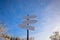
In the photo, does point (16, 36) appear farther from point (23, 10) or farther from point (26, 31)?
point (23, 10)

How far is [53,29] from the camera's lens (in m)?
2.06

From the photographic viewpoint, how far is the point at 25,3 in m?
2.12

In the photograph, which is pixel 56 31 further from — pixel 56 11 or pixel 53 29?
pixel 56 11

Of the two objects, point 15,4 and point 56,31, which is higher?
point 15,4

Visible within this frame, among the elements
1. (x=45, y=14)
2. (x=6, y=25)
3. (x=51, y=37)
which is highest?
(x=45, y=14)

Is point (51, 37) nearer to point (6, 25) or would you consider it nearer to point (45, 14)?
point (45, 14)

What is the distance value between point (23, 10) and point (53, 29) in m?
0.46

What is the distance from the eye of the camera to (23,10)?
2.12m

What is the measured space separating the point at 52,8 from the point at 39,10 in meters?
0.17

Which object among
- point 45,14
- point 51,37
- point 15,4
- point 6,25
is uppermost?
point 15,4

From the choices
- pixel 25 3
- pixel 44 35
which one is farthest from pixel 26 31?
pixel 25 3

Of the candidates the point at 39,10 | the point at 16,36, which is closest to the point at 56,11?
the point at 39,10

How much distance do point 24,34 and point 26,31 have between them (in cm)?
5

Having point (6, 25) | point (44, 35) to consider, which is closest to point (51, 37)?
point (44, 35)
